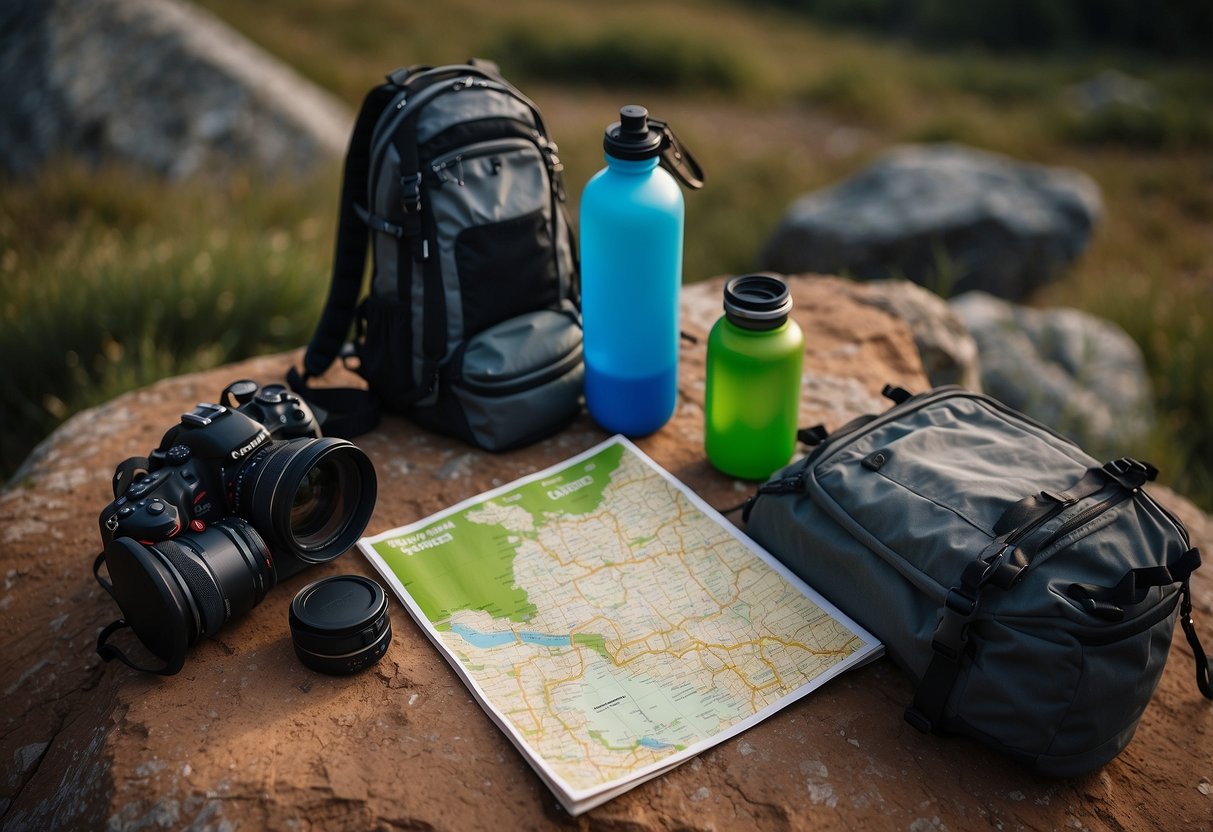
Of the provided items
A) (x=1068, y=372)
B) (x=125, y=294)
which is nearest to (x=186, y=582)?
(x=125, y=294)

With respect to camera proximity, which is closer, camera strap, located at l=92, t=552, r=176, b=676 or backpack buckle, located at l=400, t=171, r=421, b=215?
camera strap, located at l=92, t=552, r=176, b=676

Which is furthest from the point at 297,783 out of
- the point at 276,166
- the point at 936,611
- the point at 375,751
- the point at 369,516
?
the point at 276,166

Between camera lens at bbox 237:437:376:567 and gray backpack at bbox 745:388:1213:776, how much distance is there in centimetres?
94

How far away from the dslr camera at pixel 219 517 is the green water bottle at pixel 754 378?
860mm

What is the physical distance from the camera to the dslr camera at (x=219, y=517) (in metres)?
1.85

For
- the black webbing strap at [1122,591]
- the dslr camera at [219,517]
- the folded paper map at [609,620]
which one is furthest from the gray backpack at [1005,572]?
the dslr camera at [219,517]

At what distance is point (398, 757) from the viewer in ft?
5.93

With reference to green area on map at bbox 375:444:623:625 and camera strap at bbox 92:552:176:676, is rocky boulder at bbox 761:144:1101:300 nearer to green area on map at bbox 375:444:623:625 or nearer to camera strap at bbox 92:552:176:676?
green area on map at bbox 375:444:623:625

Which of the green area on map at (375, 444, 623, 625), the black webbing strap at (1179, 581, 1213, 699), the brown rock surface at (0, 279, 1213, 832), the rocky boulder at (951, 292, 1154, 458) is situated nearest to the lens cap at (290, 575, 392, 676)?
the brown rock surface at (0, 279, 1213, 832)

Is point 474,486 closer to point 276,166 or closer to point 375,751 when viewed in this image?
point 375,751

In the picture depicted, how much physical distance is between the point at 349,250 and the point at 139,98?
3.66 meters

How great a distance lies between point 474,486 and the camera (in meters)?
2.53

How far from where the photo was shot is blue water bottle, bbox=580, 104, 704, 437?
229 centimetres

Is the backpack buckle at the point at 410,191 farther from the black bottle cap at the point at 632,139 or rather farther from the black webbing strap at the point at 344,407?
the black webbing strap at the point at 344,407
